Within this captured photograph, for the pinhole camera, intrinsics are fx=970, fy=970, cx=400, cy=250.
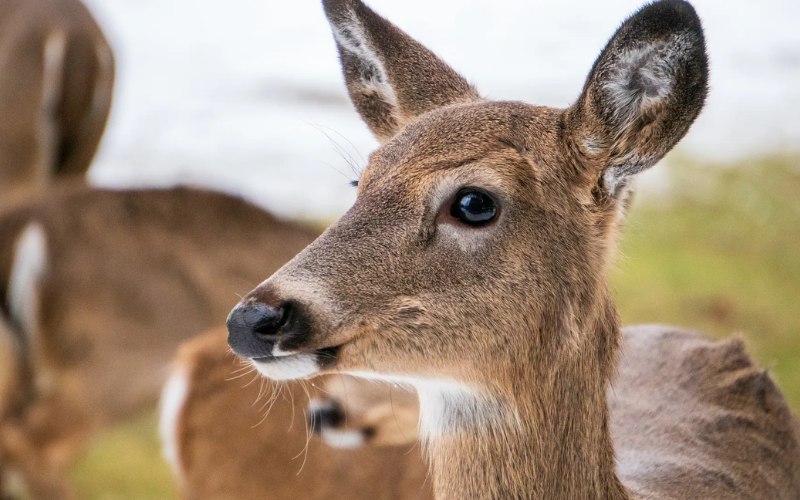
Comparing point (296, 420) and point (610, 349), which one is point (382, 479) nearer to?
point (296, 420)

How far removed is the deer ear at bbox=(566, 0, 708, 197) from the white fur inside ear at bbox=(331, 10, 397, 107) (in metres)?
0.55

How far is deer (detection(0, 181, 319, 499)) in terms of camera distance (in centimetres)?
444

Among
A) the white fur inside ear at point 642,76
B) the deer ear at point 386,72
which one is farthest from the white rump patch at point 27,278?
the white fur inside ear at point 642,76

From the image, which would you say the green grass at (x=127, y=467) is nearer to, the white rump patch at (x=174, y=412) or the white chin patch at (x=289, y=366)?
the white rump patch at (x=174, y=412)

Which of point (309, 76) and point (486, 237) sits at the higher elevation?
point (486, 237)

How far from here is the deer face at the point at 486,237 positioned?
188 cm

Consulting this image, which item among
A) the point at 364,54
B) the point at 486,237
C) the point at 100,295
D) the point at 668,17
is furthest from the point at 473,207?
the point at 100,295

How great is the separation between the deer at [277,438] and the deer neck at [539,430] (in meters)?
1.10

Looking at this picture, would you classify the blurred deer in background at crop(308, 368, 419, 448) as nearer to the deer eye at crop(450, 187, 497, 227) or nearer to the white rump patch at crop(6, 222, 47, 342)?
the deer eye at crop(450, 187, 497, 227)

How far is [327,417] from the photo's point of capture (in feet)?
10.2

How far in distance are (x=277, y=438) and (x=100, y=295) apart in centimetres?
143

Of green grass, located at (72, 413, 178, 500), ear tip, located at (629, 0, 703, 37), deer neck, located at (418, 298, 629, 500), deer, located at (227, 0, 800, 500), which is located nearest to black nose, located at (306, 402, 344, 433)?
deer, located at (227, 0, 800, 500)

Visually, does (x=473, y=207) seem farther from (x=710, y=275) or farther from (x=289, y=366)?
(x=710, y=275)

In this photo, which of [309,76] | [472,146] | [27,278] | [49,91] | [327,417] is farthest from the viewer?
[309,76]
